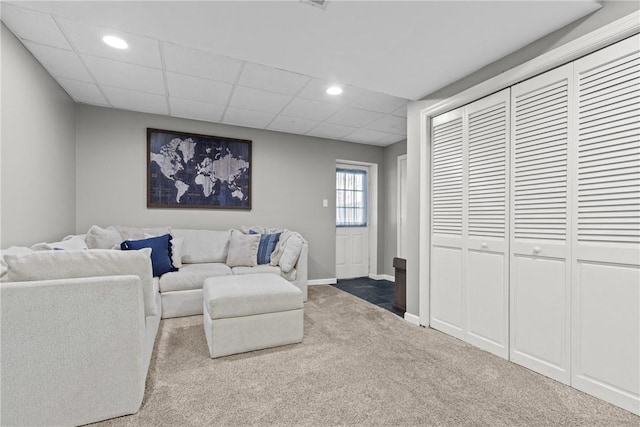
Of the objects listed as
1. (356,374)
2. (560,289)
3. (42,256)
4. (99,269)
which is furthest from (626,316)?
(42,256)

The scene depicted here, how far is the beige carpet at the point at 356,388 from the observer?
1.60 m

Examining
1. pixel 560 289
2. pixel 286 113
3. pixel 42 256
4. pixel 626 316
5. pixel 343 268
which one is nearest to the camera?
pixel 42 256

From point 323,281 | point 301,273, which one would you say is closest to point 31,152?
point 301,273

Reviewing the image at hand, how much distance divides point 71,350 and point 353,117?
3.59 m

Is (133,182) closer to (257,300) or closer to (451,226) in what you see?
(257,300)

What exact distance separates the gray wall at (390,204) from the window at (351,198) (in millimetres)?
386

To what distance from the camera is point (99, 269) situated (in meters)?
1.62

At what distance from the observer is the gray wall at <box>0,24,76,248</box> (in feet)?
7.07

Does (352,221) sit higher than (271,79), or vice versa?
(271,79)

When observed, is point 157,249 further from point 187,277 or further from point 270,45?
point 270,45

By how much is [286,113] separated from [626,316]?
3.59m

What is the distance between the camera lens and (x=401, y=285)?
351 cm

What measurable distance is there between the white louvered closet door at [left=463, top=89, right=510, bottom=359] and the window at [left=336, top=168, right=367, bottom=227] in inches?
118

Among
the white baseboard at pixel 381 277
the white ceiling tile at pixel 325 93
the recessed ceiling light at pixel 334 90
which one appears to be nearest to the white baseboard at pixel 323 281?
the white baseboard at pixel 381 277
